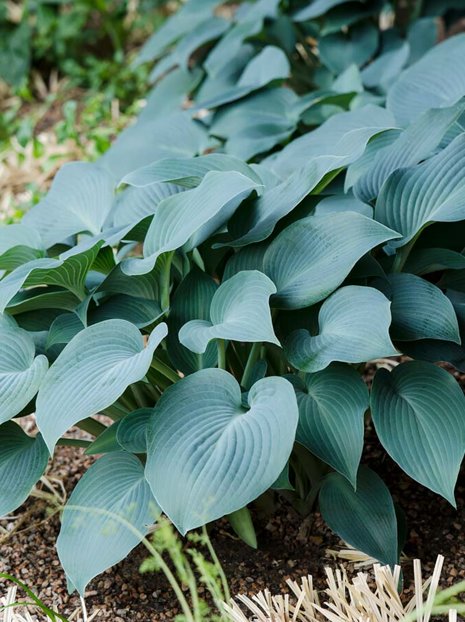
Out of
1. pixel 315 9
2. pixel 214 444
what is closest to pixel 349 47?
pixel 315 9

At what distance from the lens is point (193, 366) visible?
1.43 metres

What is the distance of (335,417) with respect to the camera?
49.7 inches

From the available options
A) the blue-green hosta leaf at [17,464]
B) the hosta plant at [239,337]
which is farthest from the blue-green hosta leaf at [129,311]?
the blue-green hosta leaf at [17,464]

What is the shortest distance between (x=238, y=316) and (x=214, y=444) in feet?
0.69

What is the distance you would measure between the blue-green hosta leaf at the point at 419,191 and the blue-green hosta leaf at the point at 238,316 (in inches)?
10.9

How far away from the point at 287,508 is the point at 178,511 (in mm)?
476

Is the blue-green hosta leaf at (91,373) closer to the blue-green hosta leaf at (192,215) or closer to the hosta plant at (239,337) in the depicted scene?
the hosta plant at (239,337)

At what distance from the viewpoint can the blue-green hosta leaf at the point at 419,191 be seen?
1399mm

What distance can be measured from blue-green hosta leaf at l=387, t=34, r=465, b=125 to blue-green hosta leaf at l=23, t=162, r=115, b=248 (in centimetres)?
74

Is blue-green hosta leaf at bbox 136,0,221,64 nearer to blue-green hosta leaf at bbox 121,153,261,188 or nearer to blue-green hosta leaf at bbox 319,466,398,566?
blue-green hosta leaf at bbox 121,153,261,188

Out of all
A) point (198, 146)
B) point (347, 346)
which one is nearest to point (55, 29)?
point (198, 146)

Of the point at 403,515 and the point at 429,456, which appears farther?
the point at 403,515

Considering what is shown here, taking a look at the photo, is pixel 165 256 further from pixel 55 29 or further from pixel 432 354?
pixel 55 29

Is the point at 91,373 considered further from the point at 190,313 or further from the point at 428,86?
the point at 428,86
